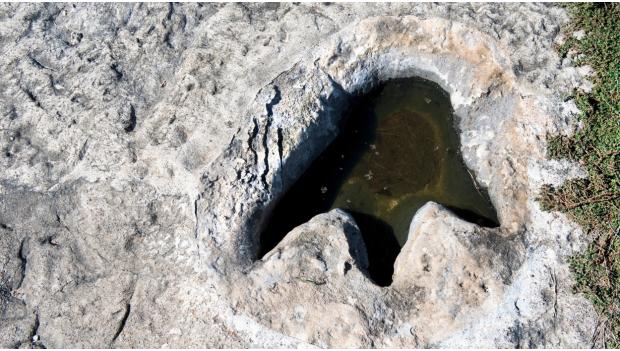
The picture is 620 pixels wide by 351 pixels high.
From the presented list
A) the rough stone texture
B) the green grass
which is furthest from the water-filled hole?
the green grass

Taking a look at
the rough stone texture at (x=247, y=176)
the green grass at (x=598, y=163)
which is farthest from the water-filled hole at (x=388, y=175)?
the green grass at (x=598, y=163)

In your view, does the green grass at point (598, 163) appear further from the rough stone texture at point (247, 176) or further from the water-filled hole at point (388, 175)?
the water-filled hole at point (388, 175)

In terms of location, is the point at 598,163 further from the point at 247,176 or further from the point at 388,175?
the point at 247,176

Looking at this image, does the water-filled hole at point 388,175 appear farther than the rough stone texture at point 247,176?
Yes

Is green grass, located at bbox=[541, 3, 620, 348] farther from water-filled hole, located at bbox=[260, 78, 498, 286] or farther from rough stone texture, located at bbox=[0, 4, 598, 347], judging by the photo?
water-filled hole, located at bbox=[260, 78, 498, 286]

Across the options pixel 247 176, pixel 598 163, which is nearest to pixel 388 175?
pixel 247 176

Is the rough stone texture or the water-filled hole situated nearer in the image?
the rough stone texture
